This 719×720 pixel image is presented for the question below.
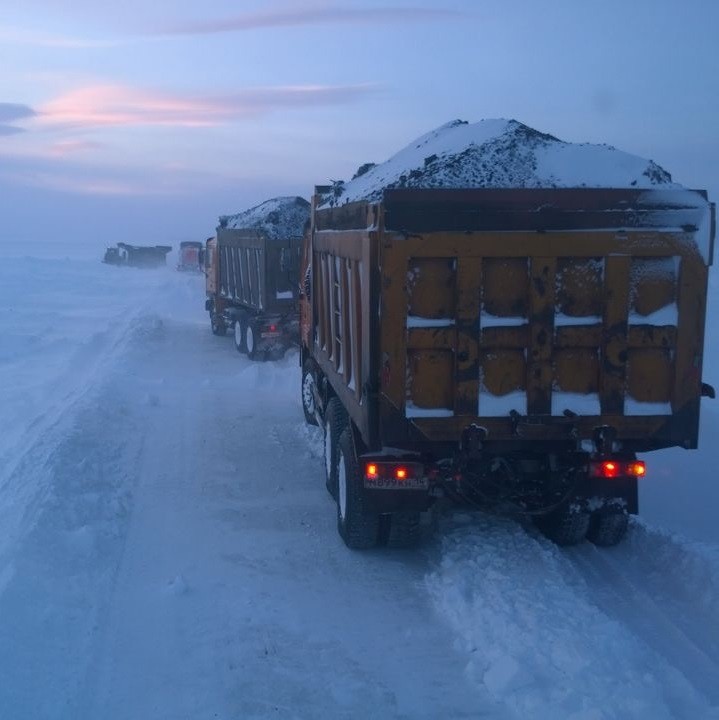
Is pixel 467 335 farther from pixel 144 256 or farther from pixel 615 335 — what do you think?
pixel 144 256

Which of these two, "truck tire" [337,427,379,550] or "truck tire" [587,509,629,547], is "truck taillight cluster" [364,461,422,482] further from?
"truck tire" [587,509,629,547]

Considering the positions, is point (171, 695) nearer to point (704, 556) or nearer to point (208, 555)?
point (208, 555)

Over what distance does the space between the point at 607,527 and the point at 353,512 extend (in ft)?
6.73

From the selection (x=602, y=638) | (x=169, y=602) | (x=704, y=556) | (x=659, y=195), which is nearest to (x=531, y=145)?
(x=659, y=195)

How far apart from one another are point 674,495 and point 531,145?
426cm

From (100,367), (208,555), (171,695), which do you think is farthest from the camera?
(100,367)

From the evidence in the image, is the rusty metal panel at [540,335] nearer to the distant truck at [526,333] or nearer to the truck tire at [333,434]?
the distant truck at [526,333]

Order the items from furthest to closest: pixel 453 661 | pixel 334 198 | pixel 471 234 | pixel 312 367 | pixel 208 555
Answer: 1. pixel 312 367
2. pixel 334 198
3. pixel 208 555
4. pixel 471 234
5. pixel 453 661

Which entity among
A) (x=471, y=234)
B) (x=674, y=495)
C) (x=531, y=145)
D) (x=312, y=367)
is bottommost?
(x=674, y=495)

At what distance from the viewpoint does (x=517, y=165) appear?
265 inches

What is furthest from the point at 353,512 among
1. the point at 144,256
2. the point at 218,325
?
the point at 144,256

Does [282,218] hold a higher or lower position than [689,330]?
higher

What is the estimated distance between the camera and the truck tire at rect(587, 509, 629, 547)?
22.5 ft

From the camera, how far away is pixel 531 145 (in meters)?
7.04
